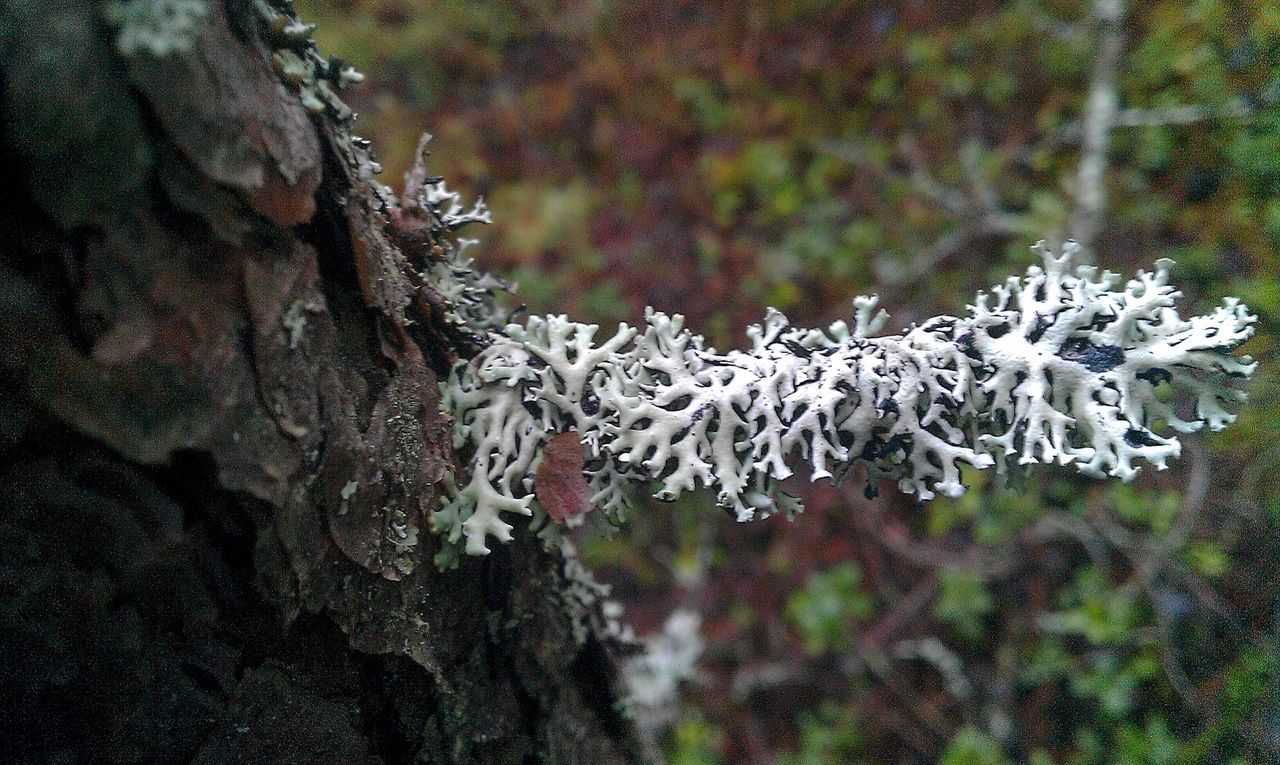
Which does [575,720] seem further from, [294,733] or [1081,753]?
[1081,753]

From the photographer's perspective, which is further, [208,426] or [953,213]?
[953,213]

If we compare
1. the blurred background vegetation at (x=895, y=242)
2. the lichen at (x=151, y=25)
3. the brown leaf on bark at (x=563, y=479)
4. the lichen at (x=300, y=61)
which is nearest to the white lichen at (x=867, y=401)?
the brown leaf on bark at (x=563, y=479)

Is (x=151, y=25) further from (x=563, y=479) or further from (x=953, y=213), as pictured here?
(x=953, y=213)

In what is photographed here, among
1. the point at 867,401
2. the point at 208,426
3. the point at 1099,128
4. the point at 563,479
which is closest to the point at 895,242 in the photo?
the point at 1099,128

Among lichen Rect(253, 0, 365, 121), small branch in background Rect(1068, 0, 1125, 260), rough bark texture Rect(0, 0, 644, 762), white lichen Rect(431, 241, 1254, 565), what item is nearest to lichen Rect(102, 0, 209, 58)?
rough bark texture Rect(0, 0, 644, 762)

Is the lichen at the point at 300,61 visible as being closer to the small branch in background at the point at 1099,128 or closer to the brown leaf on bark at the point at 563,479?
the brown leaf on bark at the point at 563,479

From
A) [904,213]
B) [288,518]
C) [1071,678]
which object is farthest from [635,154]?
[288,518]

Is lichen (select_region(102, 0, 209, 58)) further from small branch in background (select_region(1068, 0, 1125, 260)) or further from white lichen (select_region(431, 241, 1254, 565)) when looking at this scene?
small branch in background (select_region(1068, 0, 1125, 260))
